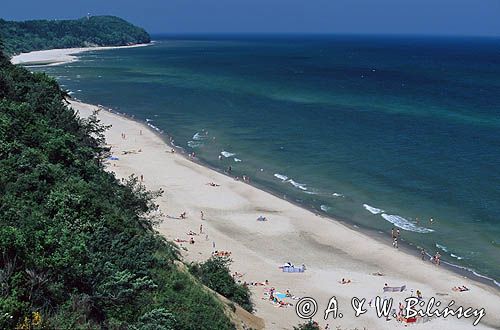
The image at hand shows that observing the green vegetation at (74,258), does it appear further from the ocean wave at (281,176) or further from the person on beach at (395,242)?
the ocean wave at (281,176)

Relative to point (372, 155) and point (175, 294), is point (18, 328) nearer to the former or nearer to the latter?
point (175, 294)

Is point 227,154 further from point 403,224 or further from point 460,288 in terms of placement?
point 460,288

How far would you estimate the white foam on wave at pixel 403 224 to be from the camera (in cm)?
3775

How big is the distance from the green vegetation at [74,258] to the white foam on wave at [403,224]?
18.1 m

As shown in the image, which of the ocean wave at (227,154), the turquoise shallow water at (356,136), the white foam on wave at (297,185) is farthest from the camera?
the ocean wave at (227,154)

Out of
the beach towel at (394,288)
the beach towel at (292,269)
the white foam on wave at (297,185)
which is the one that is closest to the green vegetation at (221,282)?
the beach towel at (292,269)

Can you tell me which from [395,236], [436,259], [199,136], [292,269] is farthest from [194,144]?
[436,259]

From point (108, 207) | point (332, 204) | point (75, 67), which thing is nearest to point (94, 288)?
point (108, 207)

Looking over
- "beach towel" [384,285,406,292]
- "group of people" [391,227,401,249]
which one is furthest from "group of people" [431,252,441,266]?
"beach towel" [384,285,406,292]

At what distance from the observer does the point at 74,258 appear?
13453mm

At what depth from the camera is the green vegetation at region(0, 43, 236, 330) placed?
11656mm

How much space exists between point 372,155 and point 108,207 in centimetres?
3944

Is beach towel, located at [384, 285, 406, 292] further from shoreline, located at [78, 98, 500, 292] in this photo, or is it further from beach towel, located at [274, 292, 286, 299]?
beach towel, located at [274, 292, 286, 299]

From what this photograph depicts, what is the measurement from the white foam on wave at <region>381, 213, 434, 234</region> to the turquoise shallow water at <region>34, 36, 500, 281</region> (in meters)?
0.08
